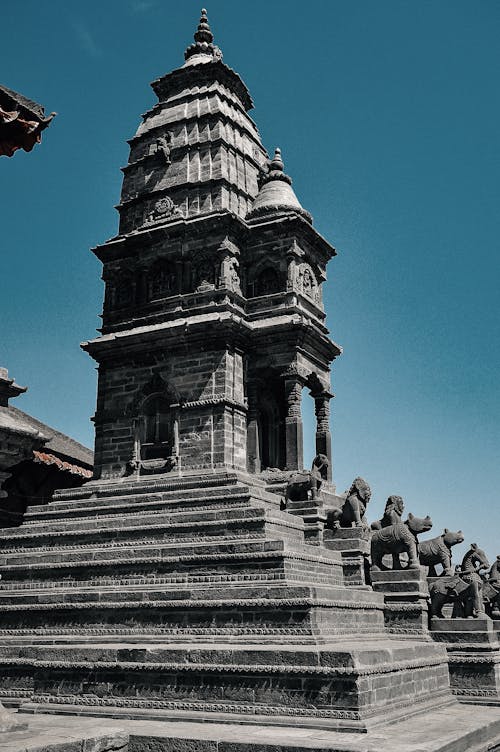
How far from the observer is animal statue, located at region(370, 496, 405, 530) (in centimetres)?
1922

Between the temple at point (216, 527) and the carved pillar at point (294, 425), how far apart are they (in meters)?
0.07

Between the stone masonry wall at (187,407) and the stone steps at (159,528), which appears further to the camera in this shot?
the stone masonry wall at (187,407)

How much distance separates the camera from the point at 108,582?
17.1 meters

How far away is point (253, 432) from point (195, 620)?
9.26 meters

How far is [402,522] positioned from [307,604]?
246 inches

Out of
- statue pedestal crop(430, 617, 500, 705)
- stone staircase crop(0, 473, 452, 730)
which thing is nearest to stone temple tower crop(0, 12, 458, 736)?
stone staircase crop(0, 473, 452, 730)

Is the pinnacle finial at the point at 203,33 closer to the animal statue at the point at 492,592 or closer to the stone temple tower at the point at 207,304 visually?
the stone temple tower at the point at 207,304

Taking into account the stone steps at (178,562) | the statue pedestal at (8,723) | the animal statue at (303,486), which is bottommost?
the statue pedestal at (8,723)

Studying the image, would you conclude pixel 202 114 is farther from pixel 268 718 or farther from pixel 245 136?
pixel 268 718

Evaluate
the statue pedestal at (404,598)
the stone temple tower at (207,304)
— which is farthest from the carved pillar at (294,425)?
the statue pedestal at (404,598)

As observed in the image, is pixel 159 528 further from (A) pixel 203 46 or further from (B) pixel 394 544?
(A) pixel 203 46

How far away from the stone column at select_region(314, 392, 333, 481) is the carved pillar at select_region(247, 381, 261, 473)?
212 centimetres

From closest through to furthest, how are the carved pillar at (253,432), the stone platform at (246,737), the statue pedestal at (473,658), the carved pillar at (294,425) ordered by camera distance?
the stone platform at (246,737) → the statue pedestal at (473,658) → the carved pillar at (294,425) → the carved pillar at (253,432)

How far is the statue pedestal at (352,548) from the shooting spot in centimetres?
1828
